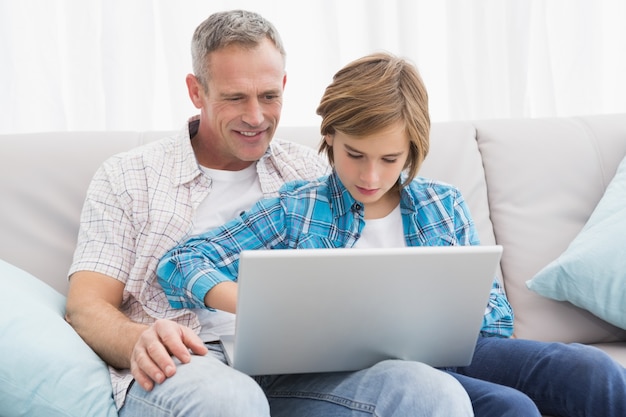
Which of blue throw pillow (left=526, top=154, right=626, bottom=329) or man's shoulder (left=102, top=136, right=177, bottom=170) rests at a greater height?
man's shoulder (left=102, top=136, right=177, bottom=170)

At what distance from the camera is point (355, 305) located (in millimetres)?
1142

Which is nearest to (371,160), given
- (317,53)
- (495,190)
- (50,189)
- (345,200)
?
(345,200)

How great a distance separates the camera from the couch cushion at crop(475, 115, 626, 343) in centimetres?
176

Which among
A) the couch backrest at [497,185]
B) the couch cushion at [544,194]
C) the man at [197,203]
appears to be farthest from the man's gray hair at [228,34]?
the couch cushion at [544,194]

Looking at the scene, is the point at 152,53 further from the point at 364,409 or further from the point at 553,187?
the point at 364,409

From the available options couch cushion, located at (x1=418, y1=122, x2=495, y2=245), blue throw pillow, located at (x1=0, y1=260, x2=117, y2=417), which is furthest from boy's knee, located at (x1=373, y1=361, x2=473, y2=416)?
couch cushion, located at (x1=418, y1=122, x2=495, y2=245)

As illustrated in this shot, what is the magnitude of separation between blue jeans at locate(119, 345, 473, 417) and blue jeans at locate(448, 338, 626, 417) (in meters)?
0.12

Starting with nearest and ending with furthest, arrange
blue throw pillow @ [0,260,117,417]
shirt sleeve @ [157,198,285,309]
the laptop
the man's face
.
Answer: the laptop
blue throw pillow @ [0,260,117,417]
shirt sleeve @ [157,198,285,309]
the man's face

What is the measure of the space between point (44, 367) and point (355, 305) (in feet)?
1.57

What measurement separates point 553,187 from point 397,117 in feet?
2.07

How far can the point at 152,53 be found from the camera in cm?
228

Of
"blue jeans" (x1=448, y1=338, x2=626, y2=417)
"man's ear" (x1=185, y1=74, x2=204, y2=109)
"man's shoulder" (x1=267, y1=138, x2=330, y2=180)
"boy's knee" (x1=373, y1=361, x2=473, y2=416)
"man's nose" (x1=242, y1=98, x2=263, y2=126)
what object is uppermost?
"man's ear" (x1=185, y1=74, x2=204, y2=109)

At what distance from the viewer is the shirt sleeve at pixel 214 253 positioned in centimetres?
138

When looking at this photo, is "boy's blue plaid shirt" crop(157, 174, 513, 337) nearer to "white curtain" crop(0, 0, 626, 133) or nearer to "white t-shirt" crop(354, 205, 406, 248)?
"white t-shirt" crop(354, 205, 406, 248)
